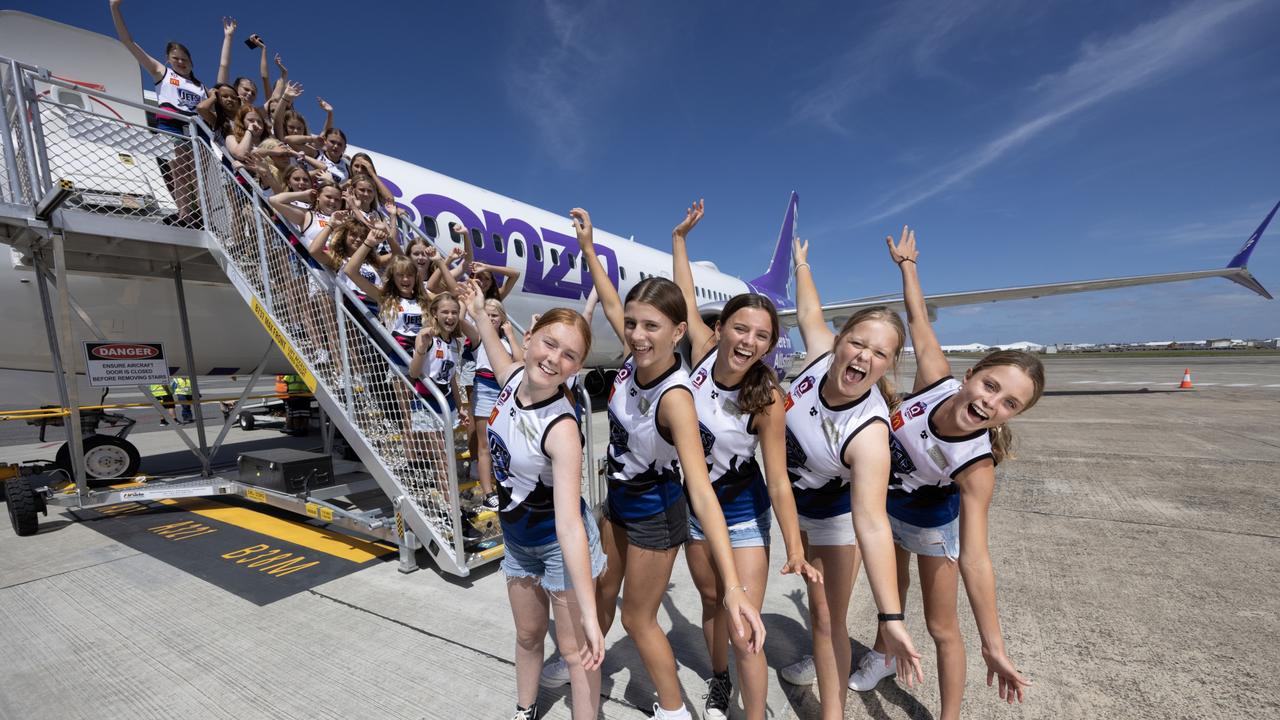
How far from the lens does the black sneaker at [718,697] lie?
2.41 meters

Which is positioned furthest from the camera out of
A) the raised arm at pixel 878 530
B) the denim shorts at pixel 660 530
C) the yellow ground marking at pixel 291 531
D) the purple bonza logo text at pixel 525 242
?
the purple bonza logo text at pixel 525 242

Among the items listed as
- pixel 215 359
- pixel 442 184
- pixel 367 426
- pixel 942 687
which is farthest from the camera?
pixel 442 184

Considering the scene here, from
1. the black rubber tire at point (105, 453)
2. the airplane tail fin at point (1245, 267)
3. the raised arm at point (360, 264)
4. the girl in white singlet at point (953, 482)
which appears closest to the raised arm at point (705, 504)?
the girl in white singlet at point (953, 482)

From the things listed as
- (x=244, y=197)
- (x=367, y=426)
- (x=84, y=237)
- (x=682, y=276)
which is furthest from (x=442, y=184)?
(x=682, y=276)

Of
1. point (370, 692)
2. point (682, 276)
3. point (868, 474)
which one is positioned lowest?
point (370, 692)

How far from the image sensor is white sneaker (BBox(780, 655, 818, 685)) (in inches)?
106

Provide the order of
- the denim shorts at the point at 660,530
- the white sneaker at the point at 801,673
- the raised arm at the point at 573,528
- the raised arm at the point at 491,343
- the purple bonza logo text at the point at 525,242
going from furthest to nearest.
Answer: the purple bonza logo text at the point at 525,242, the white sneaker at the point at 801,673, the raised arm at the point at 491,343, the denim shorts at the point at 660,530, the raised arm at the point at 573,528

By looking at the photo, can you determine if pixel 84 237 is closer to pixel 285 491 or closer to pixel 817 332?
pixel 285 491

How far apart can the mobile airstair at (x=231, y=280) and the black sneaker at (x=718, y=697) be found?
1.64 metres

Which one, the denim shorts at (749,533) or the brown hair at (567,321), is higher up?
the brown hair at (567,321)

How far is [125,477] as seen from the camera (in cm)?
606

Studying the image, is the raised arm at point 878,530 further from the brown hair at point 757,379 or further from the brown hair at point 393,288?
the brown hair at point 393,288

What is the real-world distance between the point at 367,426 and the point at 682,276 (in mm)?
3106

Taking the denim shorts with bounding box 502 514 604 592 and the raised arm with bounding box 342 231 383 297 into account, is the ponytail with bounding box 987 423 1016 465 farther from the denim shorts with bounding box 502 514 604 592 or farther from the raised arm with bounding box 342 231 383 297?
the raised arm with bounding box 342 231 383 297
